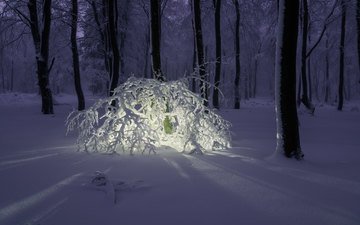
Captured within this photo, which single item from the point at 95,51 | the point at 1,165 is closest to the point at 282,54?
the point at 1,165

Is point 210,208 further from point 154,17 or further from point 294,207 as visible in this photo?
point 154,17

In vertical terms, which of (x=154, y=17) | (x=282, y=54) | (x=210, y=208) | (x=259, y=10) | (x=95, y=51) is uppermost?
(x=259, y=10)

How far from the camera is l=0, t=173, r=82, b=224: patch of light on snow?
277 cm

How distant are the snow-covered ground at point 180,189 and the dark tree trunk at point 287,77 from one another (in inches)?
11.8

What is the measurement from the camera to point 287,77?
4715 mm

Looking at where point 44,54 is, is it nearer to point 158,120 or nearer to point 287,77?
point 158,120

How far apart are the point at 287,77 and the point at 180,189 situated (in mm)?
2423

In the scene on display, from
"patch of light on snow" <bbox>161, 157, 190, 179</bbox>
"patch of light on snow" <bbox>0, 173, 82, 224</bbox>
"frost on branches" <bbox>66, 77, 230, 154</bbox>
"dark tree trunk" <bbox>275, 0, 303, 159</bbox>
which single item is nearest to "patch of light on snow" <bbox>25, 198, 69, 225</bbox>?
"patch of light on snow" <bbox>0, 173, 82, 224</bbox>

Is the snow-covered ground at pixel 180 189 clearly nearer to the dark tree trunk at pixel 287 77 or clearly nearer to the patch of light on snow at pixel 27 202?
the patch of light on snow at pixel 27 202

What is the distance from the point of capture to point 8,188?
3.49 meters

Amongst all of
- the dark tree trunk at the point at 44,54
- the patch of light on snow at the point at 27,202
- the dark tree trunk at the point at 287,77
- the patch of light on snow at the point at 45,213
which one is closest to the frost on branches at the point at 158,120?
the dark tree trunk at the point at 287,77

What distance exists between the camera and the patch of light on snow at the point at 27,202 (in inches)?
109

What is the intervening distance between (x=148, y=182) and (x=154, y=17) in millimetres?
4775

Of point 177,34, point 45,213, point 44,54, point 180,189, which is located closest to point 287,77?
point 180,189
